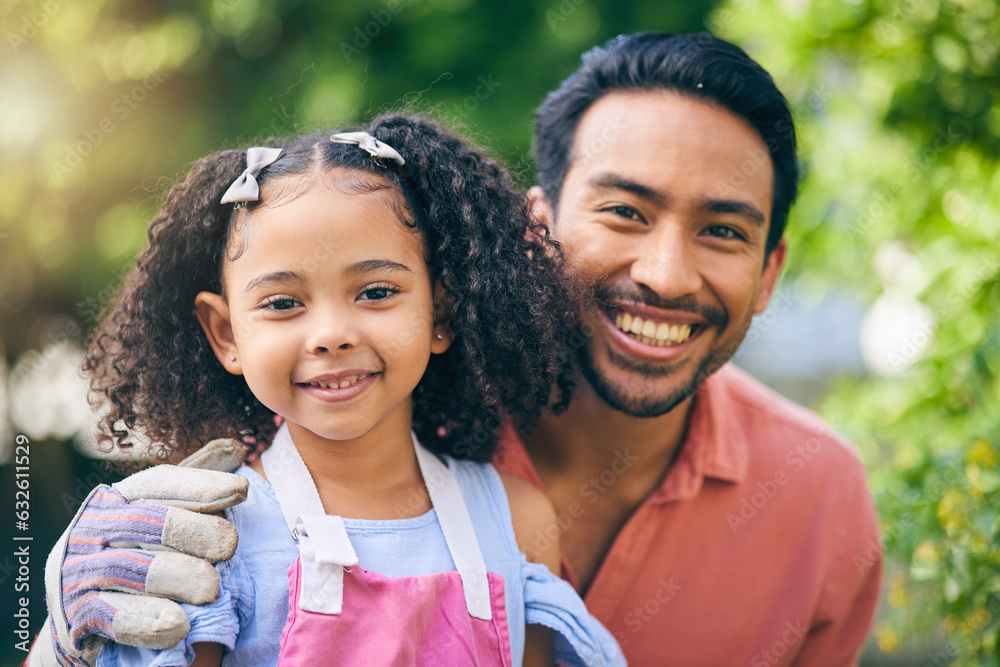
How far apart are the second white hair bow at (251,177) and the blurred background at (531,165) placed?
66 centimetres

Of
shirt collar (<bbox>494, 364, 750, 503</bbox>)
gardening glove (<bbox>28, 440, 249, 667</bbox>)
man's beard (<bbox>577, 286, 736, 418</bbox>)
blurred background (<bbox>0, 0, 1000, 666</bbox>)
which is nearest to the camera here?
gardening glove (<bbox>28, 440, 249, 667</bbox>)

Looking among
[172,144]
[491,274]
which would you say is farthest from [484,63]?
[491,274]

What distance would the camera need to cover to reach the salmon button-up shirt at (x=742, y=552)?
2.37m

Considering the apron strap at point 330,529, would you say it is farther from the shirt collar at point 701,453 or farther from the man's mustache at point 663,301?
the man's mustache at point 663,301

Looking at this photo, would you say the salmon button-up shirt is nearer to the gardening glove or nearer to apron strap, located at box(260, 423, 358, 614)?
apron strap, located at box(260, 423, 358, 614)

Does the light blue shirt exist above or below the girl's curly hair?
below

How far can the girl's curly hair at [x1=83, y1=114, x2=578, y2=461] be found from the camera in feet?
5.79

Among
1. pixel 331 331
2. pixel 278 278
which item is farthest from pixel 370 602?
pixel 278 278

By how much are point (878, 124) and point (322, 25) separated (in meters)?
3.10

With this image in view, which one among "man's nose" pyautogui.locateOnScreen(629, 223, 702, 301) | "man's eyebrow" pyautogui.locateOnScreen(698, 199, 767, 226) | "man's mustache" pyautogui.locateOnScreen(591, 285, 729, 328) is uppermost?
"man's eyebrow" pyautogui.locateOnScreen(698, 199, 767, 226)

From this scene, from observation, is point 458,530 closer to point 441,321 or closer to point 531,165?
point 441,321

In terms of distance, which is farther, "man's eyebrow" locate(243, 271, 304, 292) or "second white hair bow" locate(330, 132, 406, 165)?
"second white hair bow" locate(330, 132, 406, 165)

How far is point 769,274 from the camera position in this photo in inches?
102

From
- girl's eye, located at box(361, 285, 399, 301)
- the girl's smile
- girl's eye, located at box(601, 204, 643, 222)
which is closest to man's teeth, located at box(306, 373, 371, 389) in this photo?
the girl's smile
